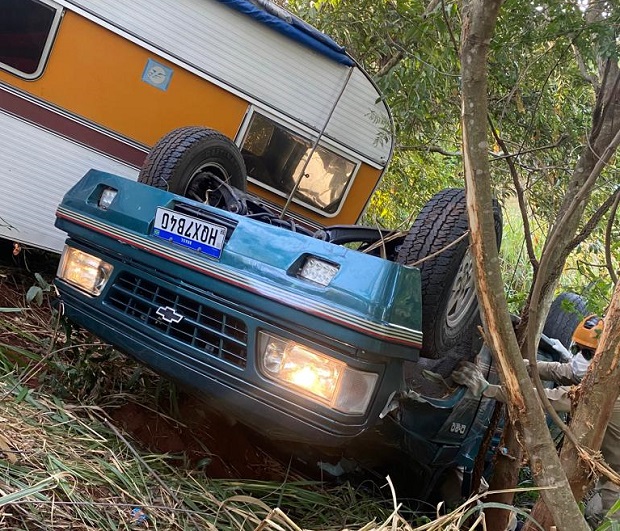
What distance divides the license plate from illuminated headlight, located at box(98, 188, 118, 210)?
38 cm

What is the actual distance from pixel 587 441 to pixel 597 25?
197 cm

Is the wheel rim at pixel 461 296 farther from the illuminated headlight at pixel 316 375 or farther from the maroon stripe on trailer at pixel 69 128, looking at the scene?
the maroon stripe on trailer at pixel 69 128

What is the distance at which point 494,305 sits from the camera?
2.14 metres

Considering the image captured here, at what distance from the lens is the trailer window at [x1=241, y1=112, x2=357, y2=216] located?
4816 millimetres

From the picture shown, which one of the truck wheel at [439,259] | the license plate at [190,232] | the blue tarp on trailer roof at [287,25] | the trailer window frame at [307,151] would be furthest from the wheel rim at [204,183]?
the truck wheel at [439,259]

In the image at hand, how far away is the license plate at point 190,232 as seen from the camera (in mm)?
2771

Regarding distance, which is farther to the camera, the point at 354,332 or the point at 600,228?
the point at 600,228

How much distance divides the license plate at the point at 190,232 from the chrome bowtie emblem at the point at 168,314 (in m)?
0.26

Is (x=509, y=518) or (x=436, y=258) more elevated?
(x=436, y=258)

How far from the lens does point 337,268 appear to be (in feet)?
8.45

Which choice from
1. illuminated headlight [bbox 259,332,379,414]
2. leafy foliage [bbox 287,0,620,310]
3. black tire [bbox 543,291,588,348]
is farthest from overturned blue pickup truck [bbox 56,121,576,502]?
black tire [bbox 543,291,588,348]

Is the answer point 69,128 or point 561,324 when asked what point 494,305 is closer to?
point 69,128

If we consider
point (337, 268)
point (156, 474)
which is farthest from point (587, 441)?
point (156, 474)

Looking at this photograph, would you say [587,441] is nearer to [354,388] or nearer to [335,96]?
[354,388]
